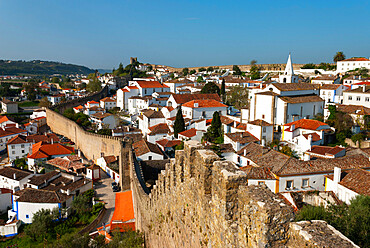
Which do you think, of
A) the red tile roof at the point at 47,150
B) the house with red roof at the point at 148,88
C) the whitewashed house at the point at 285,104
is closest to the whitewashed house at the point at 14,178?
the red tile roof at the point at 47,150

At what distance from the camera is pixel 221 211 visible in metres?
3.02

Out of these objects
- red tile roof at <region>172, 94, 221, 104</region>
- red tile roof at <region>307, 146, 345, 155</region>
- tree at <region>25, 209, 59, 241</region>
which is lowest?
tree at <region>25, 209, 59, 241</region>

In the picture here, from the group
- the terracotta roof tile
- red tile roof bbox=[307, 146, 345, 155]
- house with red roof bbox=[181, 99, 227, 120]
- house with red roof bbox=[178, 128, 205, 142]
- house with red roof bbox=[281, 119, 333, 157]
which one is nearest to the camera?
red tile roof bbox=[307, 146, 345, 155]

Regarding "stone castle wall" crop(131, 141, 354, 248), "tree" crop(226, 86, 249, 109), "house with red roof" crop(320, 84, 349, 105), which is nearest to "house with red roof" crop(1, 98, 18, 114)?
"tree" crop(226, 86, 249, 109)

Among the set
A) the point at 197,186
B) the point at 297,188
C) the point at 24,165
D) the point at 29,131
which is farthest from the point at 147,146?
the point at 29,131

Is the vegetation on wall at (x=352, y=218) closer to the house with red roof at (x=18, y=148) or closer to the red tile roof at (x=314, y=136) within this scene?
the red tile roof at (x=314, y=136)

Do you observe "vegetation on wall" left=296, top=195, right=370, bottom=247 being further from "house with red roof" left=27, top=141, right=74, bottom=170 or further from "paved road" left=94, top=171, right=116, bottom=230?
"house with red roof" left=27, top=141, right=74, bottom=170

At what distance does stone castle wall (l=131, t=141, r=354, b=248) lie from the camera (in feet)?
7.27

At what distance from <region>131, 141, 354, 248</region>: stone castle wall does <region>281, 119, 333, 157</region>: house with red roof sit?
1603 cm

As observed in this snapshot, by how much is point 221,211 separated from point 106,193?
18.1 m

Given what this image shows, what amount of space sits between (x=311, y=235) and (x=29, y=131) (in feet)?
139

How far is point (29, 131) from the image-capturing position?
3841 centimetres

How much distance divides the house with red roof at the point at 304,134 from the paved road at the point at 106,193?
12865 mm

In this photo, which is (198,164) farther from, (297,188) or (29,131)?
(29,131)
